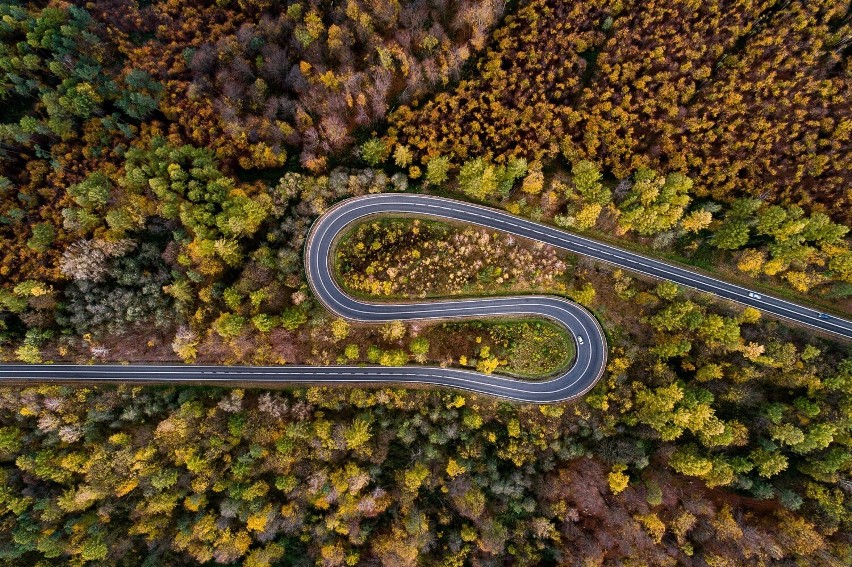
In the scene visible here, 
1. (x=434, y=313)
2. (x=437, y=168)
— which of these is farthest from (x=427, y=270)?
(x=437, y=168)

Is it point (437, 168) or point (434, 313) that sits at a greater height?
point (437, 168)

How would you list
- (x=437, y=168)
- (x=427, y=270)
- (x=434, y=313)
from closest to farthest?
(x=437, y=168) → (x=427, y=270) → (x=434, y=313)

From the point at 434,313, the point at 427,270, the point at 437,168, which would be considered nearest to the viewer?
the point at 437,168

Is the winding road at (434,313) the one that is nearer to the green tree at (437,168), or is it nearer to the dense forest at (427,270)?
the dense forest at (427,270)

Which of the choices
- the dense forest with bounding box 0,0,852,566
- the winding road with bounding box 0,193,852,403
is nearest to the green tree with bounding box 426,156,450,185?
the dense forest with bounding box 0,0,852,566

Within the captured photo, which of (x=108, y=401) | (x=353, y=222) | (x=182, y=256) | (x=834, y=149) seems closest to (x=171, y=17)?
(x=182, y=256)

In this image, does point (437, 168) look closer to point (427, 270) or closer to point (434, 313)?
point (427, 270)

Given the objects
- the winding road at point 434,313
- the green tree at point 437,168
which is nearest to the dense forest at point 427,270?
the green tree at point 437,168

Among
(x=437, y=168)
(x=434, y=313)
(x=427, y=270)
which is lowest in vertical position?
(x=434, y=313)

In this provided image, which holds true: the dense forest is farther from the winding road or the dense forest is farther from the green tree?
the winding road
